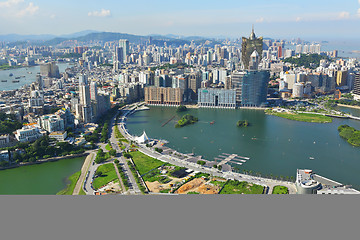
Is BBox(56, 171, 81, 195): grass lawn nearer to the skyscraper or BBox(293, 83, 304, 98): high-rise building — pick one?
the skyscraper

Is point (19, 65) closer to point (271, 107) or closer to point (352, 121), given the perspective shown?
point (271, 107)

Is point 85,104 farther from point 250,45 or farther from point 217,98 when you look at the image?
point 250,45

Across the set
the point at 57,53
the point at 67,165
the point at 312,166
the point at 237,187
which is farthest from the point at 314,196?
the point at 57,53

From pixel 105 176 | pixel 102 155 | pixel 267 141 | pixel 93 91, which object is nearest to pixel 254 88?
pixel 267 141

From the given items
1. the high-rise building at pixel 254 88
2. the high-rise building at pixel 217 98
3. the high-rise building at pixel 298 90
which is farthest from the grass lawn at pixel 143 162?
the high-rise building at pixel 298 90

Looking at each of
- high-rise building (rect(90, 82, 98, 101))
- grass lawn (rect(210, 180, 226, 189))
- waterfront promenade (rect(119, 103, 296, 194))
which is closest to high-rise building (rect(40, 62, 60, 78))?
high-rise building (rect(90, 82, 98, 101))

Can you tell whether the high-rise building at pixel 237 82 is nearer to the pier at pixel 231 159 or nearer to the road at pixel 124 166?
the road at pixel 124 166
